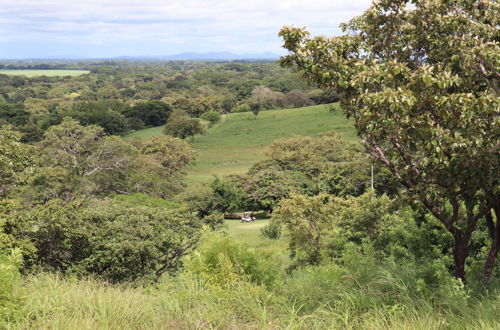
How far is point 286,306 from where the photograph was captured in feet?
15.4

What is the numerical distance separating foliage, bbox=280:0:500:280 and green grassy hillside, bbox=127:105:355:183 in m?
47.4

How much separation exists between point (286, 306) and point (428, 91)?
107 inches

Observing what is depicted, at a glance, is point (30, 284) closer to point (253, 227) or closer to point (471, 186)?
point (471, 186)

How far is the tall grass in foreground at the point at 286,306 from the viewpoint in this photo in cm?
412

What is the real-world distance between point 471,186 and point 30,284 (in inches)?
210

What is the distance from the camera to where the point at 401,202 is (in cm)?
520

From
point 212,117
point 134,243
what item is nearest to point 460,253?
point 134,243

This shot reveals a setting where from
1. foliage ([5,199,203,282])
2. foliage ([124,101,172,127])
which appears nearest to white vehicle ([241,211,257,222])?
foliage ([5,199,203,282])

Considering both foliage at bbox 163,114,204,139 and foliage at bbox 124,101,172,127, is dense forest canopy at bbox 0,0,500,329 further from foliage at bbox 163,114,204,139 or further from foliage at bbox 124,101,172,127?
foliage at bbox 124,101,172,127

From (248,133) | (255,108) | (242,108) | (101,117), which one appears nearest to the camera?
(101,117)

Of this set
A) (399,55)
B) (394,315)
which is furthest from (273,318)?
(399,55)

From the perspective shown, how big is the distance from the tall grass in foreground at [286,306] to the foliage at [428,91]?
97 cm

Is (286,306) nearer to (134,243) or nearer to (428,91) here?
(428,91)

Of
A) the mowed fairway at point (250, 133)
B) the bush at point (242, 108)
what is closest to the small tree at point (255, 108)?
the mowed fairway at point (250, 133)
